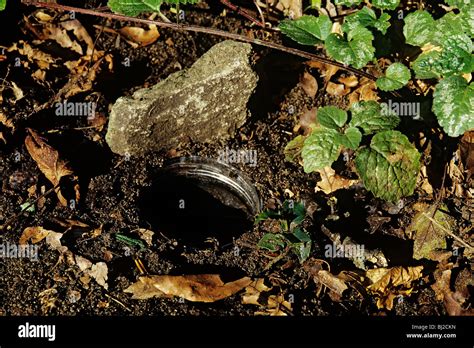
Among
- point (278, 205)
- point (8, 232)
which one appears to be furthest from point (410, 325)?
point (8, 232)

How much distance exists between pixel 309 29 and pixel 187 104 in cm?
74

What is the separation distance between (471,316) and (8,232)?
2251 mm

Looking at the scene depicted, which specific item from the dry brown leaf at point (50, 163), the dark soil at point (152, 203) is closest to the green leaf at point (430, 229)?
the dark soil at point (152, 203)

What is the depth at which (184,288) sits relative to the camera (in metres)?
3.09

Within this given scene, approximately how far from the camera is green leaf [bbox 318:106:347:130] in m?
3.32

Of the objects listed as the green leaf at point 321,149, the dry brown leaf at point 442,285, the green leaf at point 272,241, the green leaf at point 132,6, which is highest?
the green leaf at point 132,6

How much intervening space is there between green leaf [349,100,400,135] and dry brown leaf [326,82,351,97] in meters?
0.52

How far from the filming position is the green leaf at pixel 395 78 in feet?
11.0

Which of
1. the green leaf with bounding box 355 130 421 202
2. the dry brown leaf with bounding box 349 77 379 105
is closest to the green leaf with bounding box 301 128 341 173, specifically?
the green leaf with bounding box 355 130 421 202

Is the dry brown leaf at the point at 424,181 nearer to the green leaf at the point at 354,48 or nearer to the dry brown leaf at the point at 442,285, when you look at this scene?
the dry brown leaf at the point at 442,285

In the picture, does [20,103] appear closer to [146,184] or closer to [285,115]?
[146,184]

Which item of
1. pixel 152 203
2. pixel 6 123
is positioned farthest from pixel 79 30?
pixel 152 203

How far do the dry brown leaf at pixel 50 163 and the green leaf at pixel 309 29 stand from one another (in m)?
1.33

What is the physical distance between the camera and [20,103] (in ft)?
12.0
